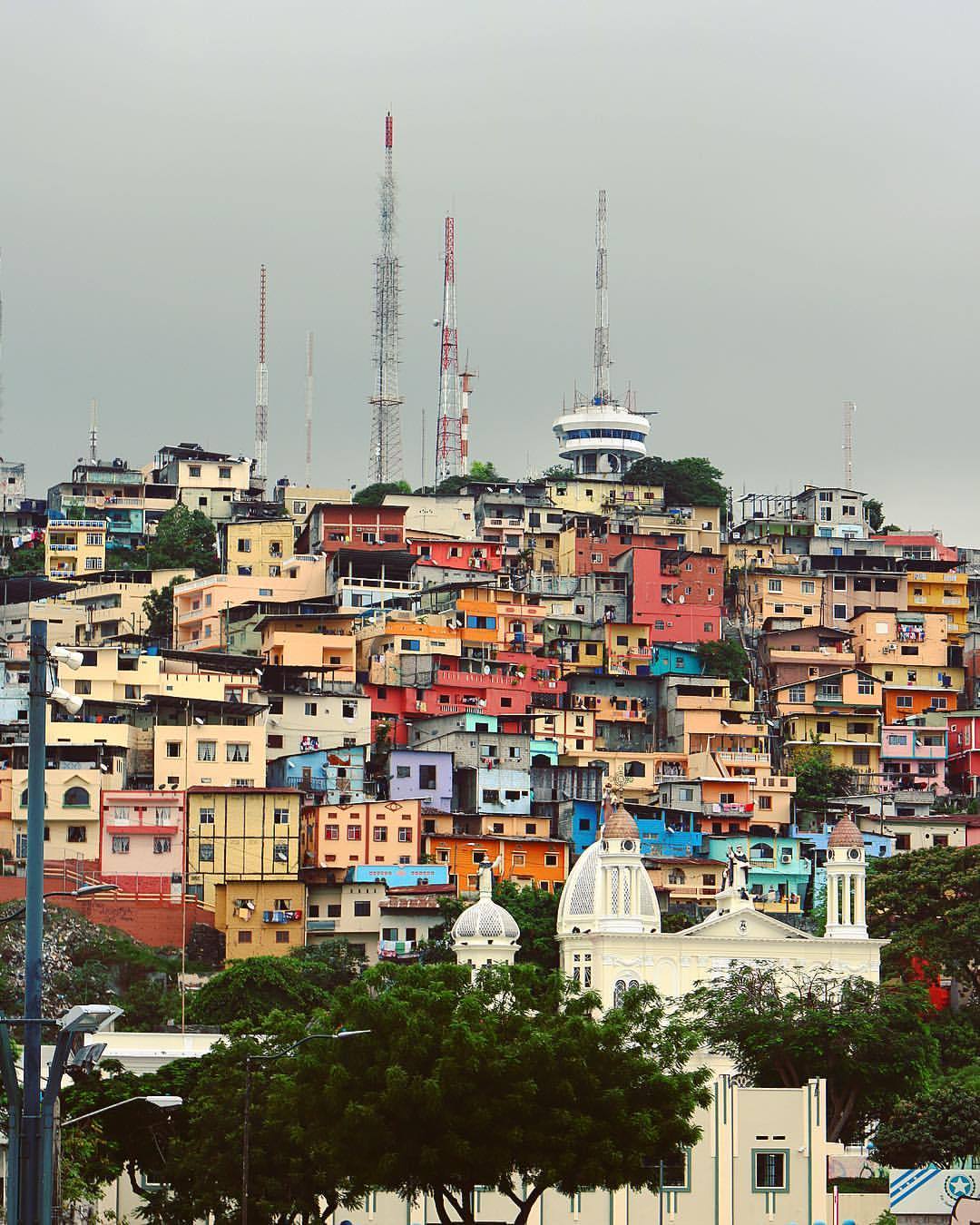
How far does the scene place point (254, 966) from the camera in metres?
75.9

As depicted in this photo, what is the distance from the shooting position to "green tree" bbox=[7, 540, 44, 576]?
123 metres

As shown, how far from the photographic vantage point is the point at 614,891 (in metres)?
78.6

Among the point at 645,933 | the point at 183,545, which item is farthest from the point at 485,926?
the point at 183,545

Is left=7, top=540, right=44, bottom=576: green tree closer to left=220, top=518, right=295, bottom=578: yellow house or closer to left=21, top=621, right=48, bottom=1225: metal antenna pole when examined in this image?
left=220, top=518, right=295, bottom=578: yellow house

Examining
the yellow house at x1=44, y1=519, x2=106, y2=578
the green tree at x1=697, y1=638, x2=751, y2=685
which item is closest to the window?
the green tree at x1=697, y1=638, x2=751, y2=685

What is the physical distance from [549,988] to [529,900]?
112ft

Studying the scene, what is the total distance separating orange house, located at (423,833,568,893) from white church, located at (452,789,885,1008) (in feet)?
35.4

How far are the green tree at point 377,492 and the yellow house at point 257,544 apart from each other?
8.01 meters

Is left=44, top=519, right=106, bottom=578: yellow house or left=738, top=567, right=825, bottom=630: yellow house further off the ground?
left=44, top=519, right=106, bottom=578: yellow house

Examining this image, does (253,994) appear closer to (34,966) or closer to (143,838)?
(143,838)

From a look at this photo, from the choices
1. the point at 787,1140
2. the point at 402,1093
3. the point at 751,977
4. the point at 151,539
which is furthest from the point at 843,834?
the point at 151,539

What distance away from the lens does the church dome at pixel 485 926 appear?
76.2 meters

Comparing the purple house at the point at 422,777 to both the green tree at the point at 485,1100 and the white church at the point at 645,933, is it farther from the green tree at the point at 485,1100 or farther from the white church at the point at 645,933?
the green tree at the point at 485,1100

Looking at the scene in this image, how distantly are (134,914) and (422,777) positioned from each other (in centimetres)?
1577
